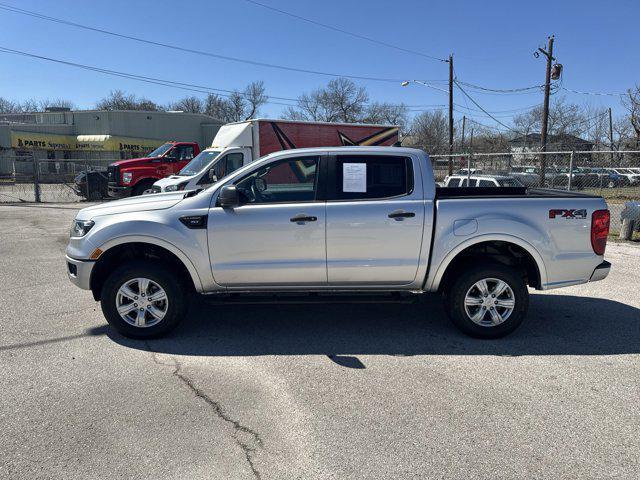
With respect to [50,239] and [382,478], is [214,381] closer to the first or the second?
[382,478]

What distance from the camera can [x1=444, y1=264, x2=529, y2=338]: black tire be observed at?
455 centimetres

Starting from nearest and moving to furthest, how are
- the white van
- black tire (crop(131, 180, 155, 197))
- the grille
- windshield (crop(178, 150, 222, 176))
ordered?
the white van, windshield (crop(178, 150, 222, 176)), black tire (crop(131, 180, 155, 197)), the grille

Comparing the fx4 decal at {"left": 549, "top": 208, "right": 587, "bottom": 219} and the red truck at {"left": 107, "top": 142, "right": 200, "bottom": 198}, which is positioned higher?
the red truck at {"left": 107, "top": 142, "right": 200, "bottom": 198}

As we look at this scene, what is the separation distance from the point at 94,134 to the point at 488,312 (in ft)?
157

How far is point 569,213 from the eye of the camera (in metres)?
4.52

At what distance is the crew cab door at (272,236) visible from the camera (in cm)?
450

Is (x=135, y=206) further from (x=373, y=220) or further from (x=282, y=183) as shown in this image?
(x=373, y=220)

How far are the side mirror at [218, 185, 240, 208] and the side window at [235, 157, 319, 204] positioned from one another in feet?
0.44

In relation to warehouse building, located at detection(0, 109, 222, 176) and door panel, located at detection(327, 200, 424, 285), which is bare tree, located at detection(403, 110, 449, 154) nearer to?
warehouse building, located at detection(0, 109, 222, 176)

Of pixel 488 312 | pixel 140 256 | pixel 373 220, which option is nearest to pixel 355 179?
pixel 373 220

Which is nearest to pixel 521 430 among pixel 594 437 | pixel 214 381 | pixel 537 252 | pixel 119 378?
pixel 594 437

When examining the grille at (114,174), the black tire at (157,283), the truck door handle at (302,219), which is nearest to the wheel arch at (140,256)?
the black tire at (157,283)

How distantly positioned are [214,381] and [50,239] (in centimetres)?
904

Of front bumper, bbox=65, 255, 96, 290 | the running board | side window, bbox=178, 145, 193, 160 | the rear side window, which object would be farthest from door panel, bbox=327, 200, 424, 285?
side window, bbox=178, 145, 193, 160
